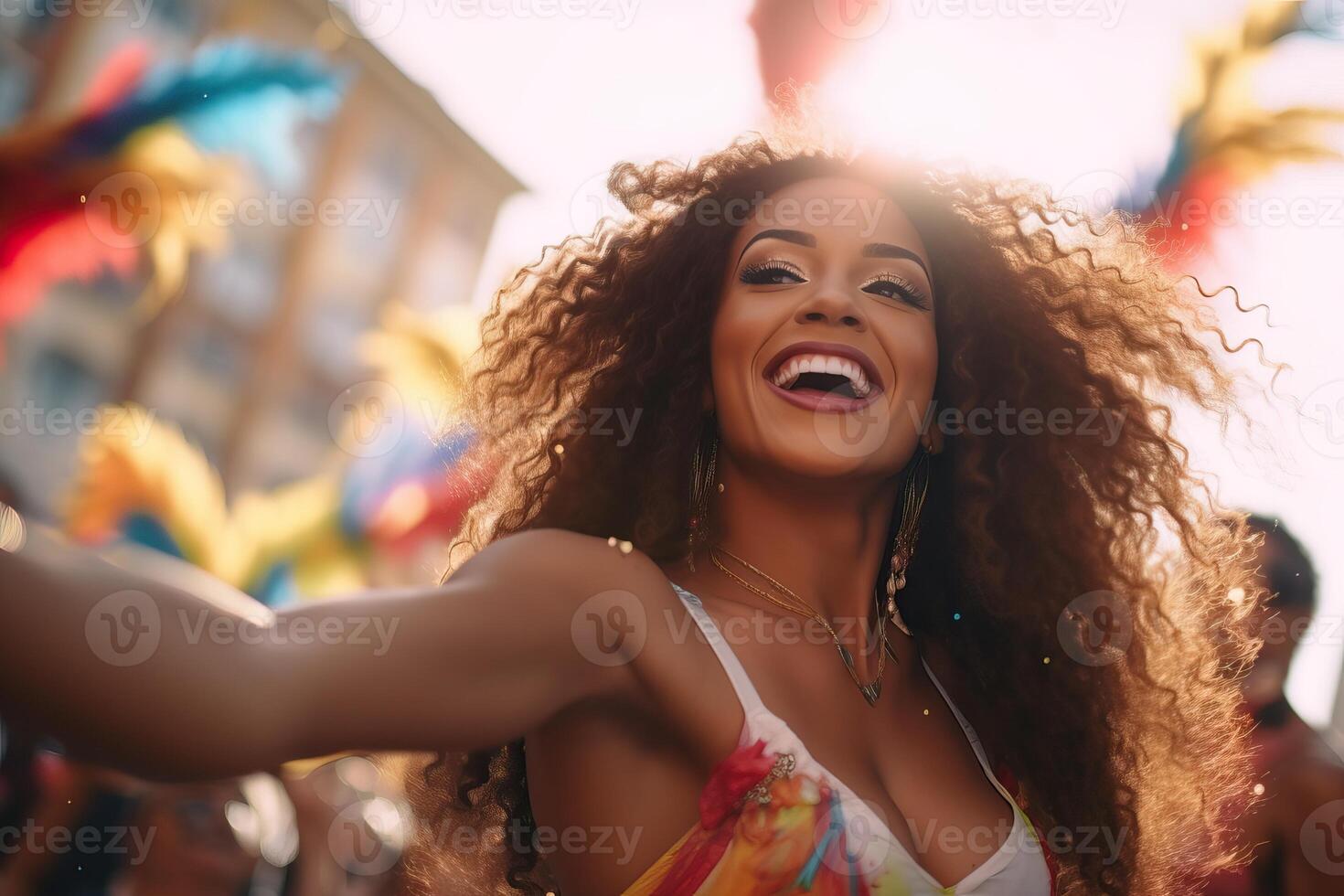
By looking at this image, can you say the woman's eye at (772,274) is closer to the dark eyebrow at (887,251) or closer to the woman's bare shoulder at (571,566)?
the dark eyebrow at (887,251)

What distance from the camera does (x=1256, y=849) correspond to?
11.8 ft

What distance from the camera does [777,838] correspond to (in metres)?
1.66

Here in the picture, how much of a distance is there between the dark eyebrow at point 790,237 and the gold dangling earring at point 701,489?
393 mm

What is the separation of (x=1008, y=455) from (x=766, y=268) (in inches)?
28.5

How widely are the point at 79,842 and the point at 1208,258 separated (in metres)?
4.89

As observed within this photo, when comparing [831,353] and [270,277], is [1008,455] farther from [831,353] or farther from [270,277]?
[270,277]

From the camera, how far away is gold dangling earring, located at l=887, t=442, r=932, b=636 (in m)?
2.35

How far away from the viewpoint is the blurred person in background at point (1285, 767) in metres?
3.55

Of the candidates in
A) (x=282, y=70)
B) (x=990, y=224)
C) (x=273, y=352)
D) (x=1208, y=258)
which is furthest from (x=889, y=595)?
(x=273, y=352)

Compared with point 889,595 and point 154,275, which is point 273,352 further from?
point 889,595

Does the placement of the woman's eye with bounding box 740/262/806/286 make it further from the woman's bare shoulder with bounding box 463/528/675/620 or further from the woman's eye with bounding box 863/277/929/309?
the woman's bare shoulder with bounding box 463/528/675/620

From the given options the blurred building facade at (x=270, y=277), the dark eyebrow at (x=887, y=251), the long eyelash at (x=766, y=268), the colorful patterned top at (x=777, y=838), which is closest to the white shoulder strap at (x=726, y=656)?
the colorful patterned top at (x=777, y=838)

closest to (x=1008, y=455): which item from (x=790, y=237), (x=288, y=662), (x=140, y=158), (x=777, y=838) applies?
(x=790, y=237)

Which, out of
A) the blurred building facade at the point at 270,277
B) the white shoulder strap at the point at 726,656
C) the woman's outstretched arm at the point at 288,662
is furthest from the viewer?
the blurred building facade at the point at 270,277
